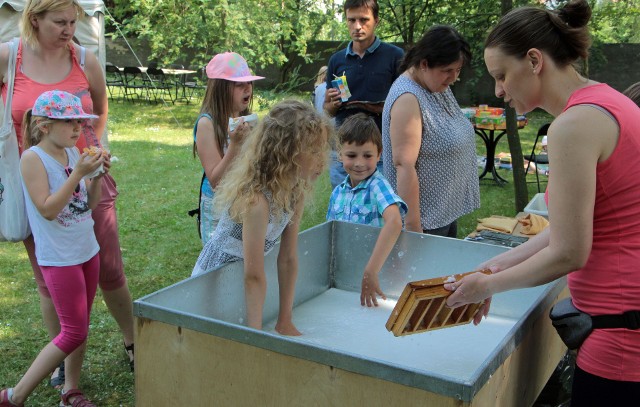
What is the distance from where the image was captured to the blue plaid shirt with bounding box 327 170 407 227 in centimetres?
277

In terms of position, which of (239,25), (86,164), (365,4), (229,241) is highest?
(239,25)

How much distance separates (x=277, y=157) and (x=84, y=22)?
389cm

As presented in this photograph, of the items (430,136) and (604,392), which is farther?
(430,136)

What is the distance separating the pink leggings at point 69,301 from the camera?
2559mm

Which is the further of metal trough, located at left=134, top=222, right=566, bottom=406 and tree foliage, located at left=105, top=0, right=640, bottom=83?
tree foliage, located at left=105, top=0, right=640, bottom=83

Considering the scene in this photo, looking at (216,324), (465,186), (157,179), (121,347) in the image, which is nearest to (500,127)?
(157,179)

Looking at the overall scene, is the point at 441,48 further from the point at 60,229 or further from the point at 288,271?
the point at 60,229

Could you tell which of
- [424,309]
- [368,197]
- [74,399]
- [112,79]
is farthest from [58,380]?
[112,79]

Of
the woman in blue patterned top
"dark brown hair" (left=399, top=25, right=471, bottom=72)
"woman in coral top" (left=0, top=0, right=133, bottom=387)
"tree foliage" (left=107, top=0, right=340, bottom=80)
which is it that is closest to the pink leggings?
"woman in coral top" (left=0, top=0, right=133, bottom=387)

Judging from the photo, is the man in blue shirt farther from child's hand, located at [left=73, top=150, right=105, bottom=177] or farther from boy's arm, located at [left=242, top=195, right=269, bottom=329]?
boy's arm, located at [left=242, top=195, right=269, bottom=329]

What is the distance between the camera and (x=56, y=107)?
250cm

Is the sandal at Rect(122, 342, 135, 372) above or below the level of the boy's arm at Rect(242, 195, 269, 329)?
below

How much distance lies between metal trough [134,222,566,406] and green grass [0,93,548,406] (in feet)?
1.36

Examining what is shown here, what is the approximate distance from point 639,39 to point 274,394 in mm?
18572
